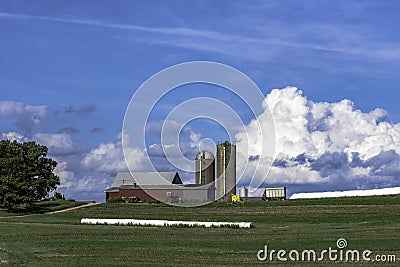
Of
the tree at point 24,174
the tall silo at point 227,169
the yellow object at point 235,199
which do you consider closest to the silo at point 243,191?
the tall silo at point 227,169

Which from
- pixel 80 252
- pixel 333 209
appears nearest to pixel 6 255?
pixel 80 252

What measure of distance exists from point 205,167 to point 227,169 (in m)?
5.31

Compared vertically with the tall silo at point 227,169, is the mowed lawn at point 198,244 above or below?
below

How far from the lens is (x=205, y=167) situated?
441 feet

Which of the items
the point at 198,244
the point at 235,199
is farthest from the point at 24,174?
the point at 198,244

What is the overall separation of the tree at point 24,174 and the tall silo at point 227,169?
28.6 metres

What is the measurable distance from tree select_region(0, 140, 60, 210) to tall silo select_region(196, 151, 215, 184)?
25302mm

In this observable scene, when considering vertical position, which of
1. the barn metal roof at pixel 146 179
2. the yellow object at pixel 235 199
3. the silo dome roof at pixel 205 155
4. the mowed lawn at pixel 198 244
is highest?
the silo dome roof at pixel 205 155

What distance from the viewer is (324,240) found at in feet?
159

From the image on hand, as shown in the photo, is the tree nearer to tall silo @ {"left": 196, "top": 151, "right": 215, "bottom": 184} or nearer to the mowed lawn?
the mowed lawn

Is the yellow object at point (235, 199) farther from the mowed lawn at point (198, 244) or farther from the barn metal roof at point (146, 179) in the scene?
the mowed lawn at point (198, 244)

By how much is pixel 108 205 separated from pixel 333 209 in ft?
132

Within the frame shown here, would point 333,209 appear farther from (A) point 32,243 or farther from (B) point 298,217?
(A) point 32,243

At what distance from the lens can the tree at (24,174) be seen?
10488 cm
